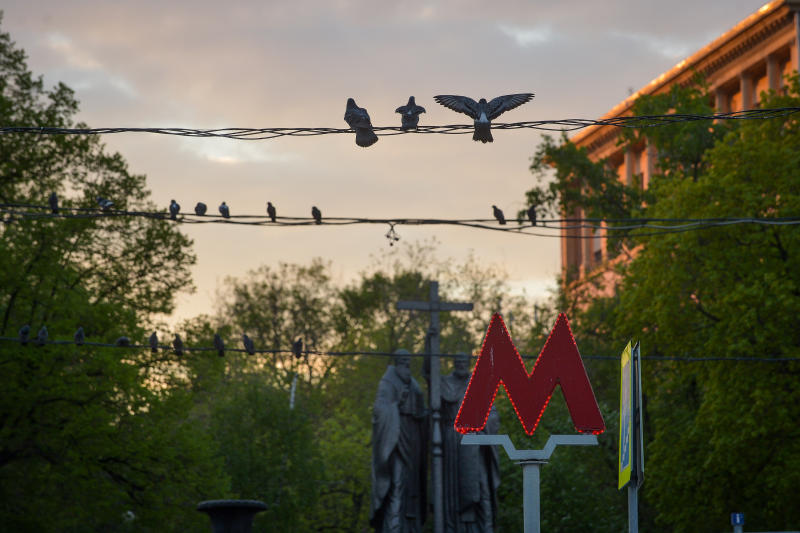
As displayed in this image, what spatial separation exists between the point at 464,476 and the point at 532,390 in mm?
9122

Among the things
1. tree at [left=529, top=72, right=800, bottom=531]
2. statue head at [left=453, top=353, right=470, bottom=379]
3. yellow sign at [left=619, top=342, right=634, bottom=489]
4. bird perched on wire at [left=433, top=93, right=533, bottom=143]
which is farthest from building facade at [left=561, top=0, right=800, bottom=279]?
yellow sign at [left=619, top=342, right=634, bottom=489]

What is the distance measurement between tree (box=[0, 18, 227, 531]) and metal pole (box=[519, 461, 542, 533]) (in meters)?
20.1

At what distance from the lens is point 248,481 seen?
44.6 metres

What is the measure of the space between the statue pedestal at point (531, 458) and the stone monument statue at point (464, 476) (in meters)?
8.77

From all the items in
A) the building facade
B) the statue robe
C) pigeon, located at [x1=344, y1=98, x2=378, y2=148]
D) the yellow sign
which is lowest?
the statue robe

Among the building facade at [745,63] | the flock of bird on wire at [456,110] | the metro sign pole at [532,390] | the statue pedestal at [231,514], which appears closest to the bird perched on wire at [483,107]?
the flock of bird on wire at [456,110]

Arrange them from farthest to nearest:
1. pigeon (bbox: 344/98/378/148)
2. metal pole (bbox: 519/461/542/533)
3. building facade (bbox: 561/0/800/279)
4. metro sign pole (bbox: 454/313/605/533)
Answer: building facade (bbox: 561/0/800/279), pigeon (bbox: 344/98/378/148), metro sign pole (bbox: 454/313/605/533), metal pole (bbox: 519/461/542/533)

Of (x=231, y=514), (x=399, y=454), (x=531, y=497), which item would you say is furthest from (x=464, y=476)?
(x=231, y=514)

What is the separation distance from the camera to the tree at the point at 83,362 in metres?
32.3

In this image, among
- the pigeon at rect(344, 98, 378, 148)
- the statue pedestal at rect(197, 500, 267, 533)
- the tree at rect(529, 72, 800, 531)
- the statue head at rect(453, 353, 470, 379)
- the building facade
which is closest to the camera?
the statue pedestal at rect(197, 500, 267, 533)

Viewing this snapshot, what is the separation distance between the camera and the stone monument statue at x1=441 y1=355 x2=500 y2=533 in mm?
21719

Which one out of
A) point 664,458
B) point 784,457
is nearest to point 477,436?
point 784,457

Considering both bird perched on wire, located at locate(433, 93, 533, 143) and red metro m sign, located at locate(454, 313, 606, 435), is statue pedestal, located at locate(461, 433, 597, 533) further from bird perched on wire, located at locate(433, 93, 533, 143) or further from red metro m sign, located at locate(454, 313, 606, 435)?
bird perched on wire, located at locate(433, 93, 533, 143)

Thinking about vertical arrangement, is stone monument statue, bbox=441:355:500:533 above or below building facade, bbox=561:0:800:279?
below
